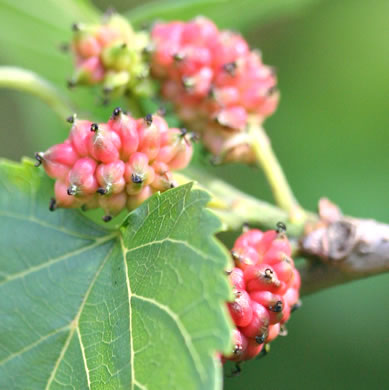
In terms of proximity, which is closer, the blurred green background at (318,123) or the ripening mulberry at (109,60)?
the ripening mulberry at (109,60)

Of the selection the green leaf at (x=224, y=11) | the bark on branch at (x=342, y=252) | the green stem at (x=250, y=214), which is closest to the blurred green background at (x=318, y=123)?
the green leaf at (x=224, y=11)

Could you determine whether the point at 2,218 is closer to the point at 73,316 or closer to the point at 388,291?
the point at 73,316

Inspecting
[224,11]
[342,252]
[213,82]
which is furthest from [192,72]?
[224,11]

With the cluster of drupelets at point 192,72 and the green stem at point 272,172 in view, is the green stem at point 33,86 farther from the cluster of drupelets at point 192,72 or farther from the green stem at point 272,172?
the green stem at point 272,172

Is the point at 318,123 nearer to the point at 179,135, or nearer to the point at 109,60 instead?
the point at 109,60

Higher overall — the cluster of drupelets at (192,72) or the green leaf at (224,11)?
the green leaf at (224,11)

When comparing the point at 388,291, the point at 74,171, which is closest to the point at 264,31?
the point at 388,291
